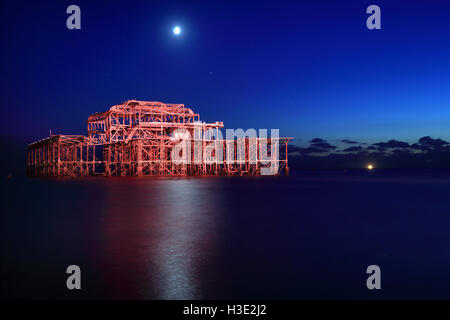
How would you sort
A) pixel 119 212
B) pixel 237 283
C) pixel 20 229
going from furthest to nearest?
pixel 119 212 < pixel 20 229 < pixel 237 283

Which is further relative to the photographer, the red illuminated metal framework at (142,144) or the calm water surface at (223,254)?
the red illuminated metal framework at (142,144)

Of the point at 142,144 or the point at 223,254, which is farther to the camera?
the point at 142,144

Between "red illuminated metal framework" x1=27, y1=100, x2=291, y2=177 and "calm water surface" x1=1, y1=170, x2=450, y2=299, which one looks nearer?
"calm water surface" x1=1, y1=170, x2=450, y2=299

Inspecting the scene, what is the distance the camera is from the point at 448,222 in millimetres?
19047

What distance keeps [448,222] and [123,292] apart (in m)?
18.4

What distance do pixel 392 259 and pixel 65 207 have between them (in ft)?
68.2

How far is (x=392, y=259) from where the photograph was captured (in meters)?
11.1

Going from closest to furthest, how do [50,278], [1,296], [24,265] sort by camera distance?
[1,296] < [50,278] < [24,265]

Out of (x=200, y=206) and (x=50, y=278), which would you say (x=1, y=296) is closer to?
(x=50, y=278)

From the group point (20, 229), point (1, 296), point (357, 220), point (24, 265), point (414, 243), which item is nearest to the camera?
point (1, 296)

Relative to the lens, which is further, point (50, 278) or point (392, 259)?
point (392, 259)
